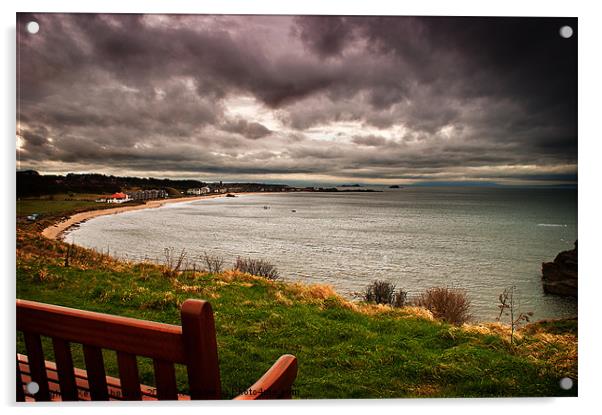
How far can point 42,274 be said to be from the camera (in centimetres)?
245

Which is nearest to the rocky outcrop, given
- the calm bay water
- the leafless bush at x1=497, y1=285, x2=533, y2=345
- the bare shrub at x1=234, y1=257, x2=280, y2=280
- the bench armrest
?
the calm bay water

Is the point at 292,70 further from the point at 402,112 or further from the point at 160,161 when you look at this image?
the point at 160,161

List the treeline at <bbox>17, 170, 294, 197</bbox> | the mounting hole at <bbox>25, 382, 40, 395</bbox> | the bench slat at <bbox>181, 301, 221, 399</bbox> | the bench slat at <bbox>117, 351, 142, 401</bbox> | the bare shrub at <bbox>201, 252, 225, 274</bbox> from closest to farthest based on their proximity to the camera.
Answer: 1. the bench slat at <bbox>181, 301, 221, 399</bbox>
2. the bench slat at <bbox>117, 351, 142, 401</bbox>
3. the mounting hole at <bbox>25, 382, 40, 395</bbox>
4. the treeline at <bbox>17, 170, 294, 197</bbox>
5. the bare shrub at <bbox>201, 252, 225, 274</bbox>

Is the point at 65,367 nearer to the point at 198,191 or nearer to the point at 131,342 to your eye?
the point at 131,342

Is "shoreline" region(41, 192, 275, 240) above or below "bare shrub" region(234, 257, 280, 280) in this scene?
above

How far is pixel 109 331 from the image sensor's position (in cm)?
96

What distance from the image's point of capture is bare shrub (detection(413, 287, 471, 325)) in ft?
7.95

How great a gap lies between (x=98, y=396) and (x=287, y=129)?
1.75 m

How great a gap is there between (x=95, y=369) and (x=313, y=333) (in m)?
1.53

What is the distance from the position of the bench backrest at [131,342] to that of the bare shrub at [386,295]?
5.06ft

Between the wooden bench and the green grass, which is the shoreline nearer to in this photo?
the green grass
